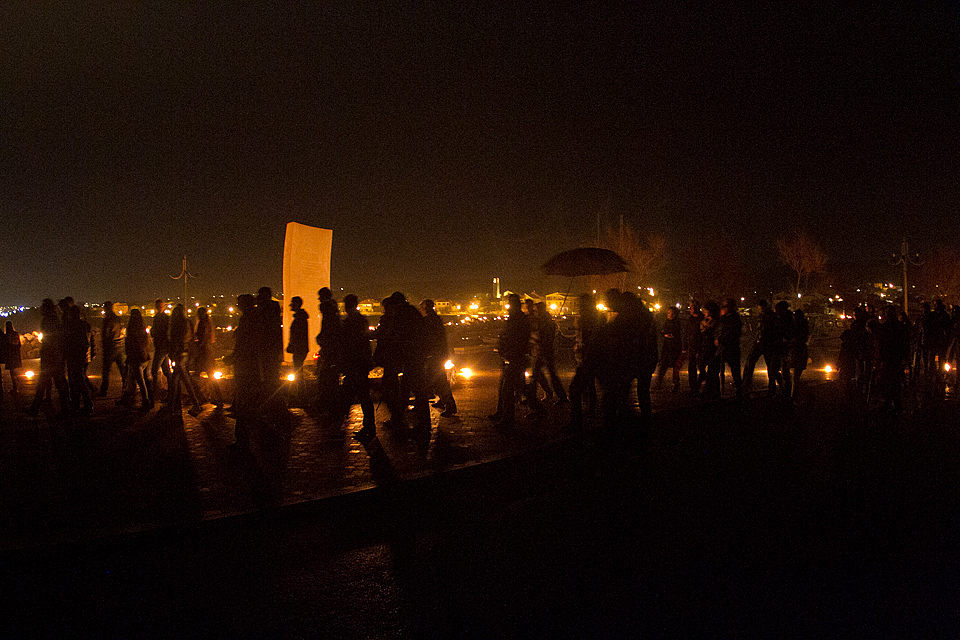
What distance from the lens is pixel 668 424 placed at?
9.56 meters

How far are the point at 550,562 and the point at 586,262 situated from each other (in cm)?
849

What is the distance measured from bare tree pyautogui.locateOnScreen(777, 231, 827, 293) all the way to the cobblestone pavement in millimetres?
61361

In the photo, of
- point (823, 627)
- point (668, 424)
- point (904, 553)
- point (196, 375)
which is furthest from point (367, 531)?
point (196, 375)

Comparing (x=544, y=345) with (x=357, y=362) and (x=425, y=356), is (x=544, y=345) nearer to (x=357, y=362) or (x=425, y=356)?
(x=425, y=356)

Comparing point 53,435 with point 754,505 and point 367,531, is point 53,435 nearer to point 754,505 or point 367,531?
point 367,531

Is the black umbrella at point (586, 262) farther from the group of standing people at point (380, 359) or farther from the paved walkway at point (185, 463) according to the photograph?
the group of standing people at point (380, 359)

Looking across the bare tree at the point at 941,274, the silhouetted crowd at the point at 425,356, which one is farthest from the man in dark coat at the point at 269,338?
the bare tree at the point at 941,274

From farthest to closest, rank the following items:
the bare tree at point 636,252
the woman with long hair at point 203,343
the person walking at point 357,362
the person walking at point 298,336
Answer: the bare tree at point 636,252 → the woman with long hair at point 203,343 → the person walking at point 298,336 → the person walking at point 357,362

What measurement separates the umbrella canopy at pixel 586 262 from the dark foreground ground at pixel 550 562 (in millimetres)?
5849

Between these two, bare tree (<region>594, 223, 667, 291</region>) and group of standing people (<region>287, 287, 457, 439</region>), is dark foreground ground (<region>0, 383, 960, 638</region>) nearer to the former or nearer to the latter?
group of standing people (<region>287, 287, 457, 439</region>)

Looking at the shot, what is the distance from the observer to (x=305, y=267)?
14.3 metres

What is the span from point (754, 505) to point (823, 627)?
223 cm

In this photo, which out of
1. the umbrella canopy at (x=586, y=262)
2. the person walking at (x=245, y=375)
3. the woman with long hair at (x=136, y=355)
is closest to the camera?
the person walking at (x=245, y=375)

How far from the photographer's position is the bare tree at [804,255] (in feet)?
212
